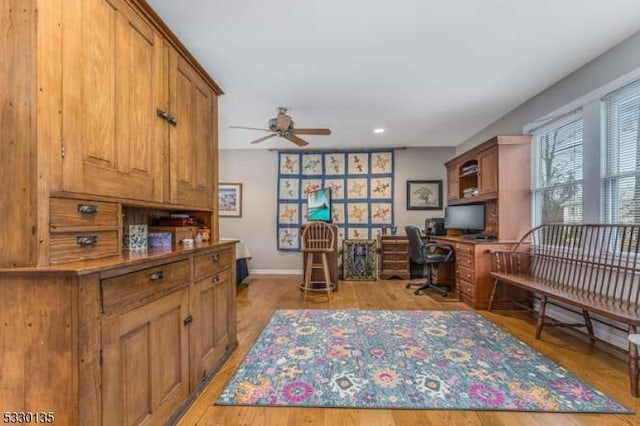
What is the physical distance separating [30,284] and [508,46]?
3247 mm

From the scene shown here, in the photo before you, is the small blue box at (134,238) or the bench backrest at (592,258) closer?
the small blue box at (134,238)

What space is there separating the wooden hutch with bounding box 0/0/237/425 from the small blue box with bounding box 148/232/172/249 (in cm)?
26

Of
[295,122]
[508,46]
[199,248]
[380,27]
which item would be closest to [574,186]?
[508,46]

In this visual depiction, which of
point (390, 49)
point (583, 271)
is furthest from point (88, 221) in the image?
point (583, 271)

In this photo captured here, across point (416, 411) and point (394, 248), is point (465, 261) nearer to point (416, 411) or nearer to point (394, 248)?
point (394, 248)

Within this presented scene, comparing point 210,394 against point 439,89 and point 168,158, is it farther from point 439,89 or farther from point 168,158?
point 439,89

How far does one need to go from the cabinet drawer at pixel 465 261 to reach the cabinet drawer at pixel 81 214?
12.1ft

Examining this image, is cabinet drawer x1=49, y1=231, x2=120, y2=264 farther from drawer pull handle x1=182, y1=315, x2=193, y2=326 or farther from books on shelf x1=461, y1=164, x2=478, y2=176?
books on shelf x1=461, y1=164, x2=478, y2=176

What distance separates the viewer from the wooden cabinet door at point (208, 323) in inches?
73.4

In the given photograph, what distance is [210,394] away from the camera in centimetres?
190

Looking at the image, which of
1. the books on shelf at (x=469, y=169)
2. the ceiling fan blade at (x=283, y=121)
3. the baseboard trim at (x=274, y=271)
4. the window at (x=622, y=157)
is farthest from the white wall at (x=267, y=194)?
the window at (x=622, y=157)

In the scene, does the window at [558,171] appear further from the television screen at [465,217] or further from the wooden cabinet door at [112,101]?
Answer: the wooden cabinet door at [112,101]

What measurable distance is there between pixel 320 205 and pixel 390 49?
3601 mm

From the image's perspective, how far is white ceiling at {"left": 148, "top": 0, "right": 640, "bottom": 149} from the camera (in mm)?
2016
